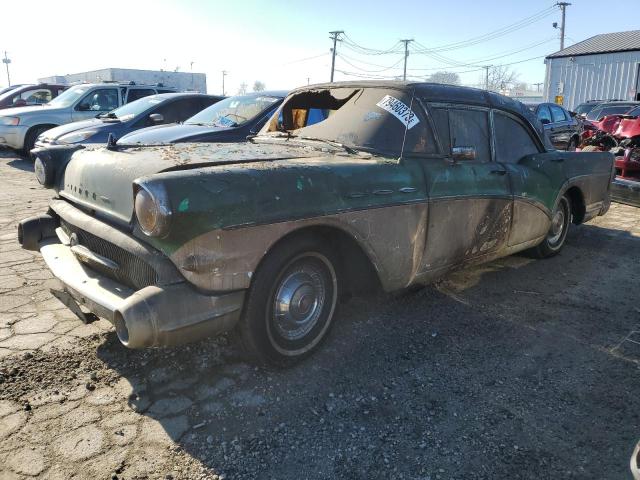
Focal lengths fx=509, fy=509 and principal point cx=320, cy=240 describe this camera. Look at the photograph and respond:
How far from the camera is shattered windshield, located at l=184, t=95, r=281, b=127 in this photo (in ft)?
23.4

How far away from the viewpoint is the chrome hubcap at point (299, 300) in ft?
9.52

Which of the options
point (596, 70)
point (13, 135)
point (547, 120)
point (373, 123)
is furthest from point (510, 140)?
point (596, 70)

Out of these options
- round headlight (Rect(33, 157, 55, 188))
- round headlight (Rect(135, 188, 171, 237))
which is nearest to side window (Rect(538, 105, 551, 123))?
round headlight (Rect(33, 157, 55, 188))

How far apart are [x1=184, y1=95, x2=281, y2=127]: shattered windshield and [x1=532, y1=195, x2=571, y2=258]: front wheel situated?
4030 millimetres

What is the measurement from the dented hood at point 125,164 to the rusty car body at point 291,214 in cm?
1

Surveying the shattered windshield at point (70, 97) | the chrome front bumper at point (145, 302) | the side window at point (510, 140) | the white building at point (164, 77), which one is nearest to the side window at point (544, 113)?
the side window at point (510, 140)

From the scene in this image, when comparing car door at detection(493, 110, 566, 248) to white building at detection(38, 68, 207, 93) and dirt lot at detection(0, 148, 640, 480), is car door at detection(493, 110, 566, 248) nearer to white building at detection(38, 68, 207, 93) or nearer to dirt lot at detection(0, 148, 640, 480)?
dirt lot at detection(0, 148, 640, 480)

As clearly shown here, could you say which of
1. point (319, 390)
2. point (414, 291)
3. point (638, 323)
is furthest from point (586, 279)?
point (319, 390)

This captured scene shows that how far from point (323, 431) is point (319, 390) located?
35cm

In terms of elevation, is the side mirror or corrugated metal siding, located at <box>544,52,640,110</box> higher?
corrugated metal siding, located at <box>544,52,640,110</box>

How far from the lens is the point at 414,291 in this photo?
4.33 meters

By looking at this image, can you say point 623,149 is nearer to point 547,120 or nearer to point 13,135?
point 547,120

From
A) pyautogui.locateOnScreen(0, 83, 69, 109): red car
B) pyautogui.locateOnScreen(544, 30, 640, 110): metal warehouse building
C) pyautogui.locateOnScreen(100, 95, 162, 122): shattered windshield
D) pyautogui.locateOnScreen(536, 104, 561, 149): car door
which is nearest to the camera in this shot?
pyautogui.locateOnScreen(100, 95, 162, 122): shattered windshield

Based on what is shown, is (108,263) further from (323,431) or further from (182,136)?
(182,136)
